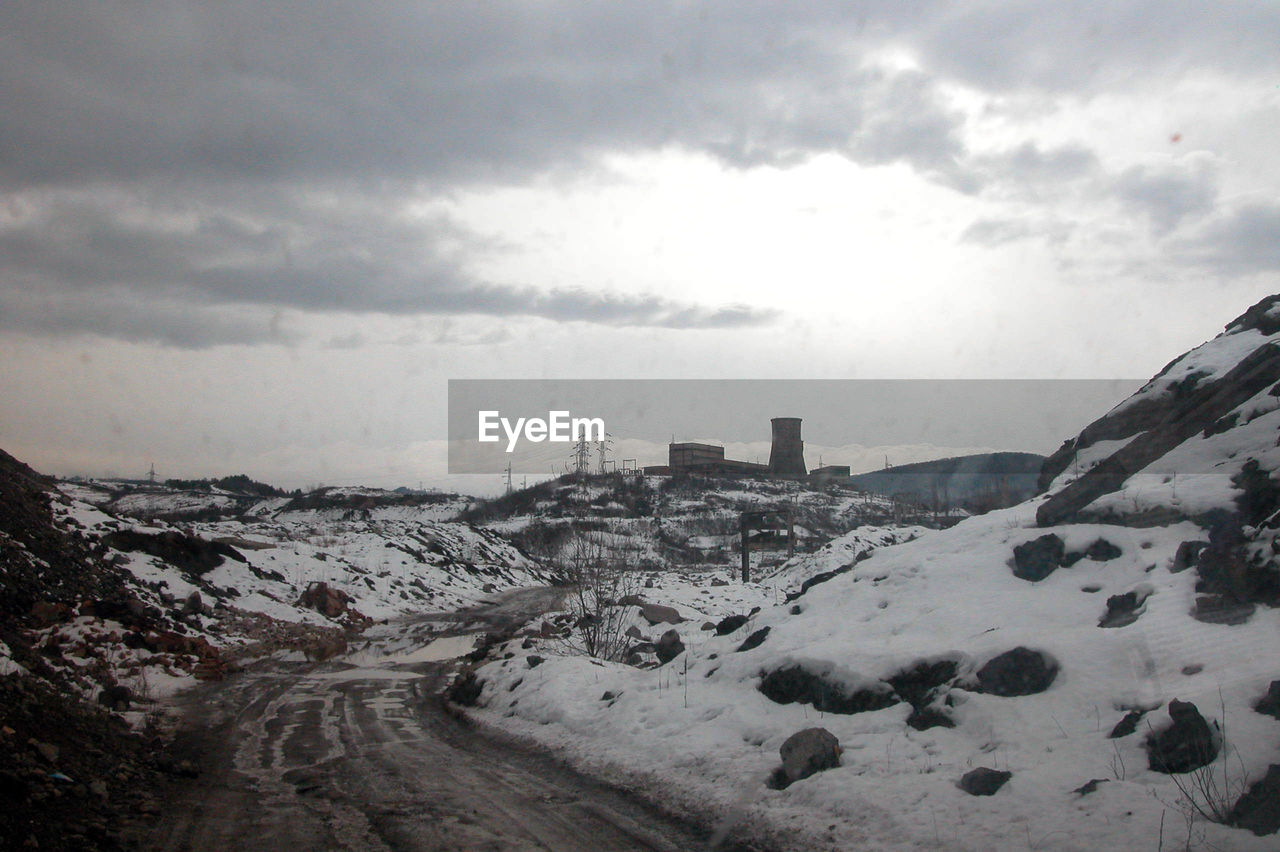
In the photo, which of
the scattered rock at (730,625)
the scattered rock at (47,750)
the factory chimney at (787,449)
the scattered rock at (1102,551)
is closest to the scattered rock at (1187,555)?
the scattered rock at (1102,551)

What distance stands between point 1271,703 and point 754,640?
6.71 metres

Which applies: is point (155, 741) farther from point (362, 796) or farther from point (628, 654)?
point (628, 654)

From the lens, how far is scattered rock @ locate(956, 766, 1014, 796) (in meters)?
6.78

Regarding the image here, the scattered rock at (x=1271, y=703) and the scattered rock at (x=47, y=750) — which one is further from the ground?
the scattered rock at (x=1271, y=703)

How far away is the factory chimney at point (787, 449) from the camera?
10475 cm

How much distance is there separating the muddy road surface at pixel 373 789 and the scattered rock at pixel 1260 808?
12.0ft

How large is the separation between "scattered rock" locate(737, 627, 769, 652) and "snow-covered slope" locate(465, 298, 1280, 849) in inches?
1.6

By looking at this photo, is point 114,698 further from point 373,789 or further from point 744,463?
point 744,463

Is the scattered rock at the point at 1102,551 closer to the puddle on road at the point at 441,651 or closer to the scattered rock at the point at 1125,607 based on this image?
the scattered rock at the point at 1125,607

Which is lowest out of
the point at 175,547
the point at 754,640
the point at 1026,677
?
the point at 175,547

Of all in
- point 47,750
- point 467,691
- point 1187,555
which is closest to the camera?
point 47,750

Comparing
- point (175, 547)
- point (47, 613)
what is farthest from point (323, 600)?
point (47, 613)

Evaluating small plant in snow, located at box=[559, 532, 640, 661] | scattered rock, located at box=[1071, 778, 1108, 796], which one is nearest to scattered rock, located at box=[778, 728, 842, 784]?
scattered rock, located at box=[1071, 778, 1108, 796]

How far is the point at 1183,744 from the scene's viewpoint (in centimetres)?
649
